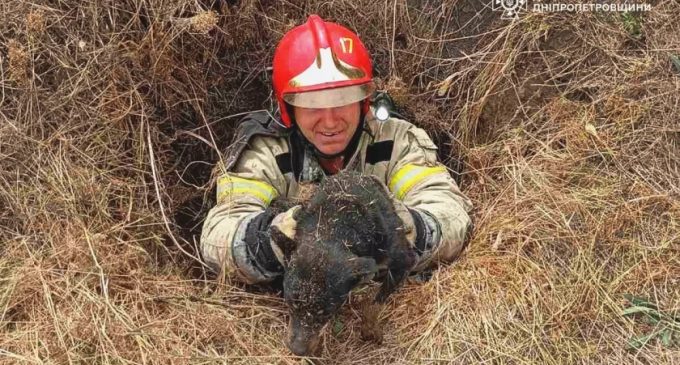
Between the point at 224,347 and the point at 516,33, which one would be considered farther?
the point at 516,33

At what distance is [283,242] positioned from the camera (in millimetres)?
2326

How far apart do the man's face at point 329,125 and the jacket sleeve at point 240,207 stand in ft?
0.76

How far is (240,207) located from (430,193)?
0.81 metres

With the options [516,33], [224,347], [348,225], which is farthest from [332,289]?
[516,33]

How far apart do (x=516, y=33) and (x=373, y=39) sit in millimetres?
771

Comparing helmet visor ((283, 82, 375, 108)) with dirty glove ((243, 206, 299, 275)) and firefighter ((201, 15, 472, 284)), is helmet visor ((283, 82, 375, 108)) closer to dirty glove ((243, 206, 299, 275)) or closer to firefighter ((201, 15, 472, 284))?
firefighter ((201, 15, 472, 284))

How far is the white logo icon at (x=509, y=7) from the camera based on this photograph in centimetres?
354

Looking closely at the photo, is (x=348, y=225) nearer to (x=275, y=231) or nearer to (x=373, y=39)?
(x=275, y=231)

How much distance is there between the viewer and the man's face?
2.85 meters

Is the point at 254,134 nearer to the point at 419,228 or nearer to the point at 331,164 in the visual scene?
the point at 331,164

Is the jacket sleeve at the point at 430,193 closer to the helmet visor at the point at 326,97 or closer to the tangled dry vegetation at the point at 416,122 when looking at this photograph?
the tangled dry vegetation at the point at 416,122

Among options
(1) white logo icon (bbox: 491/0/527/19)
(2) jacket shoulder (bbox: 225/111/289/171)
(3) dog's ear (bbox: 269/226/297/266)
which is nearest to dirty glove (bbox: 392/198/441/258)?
(3) dog's ear (bbox: 269/226/297/266)

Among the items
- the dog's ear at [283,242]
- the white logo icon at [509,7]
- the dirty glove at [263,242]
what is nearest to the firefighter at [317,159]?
the dirty glove at [263,242]

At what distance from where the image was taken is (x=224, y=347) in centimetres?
Result: 251
